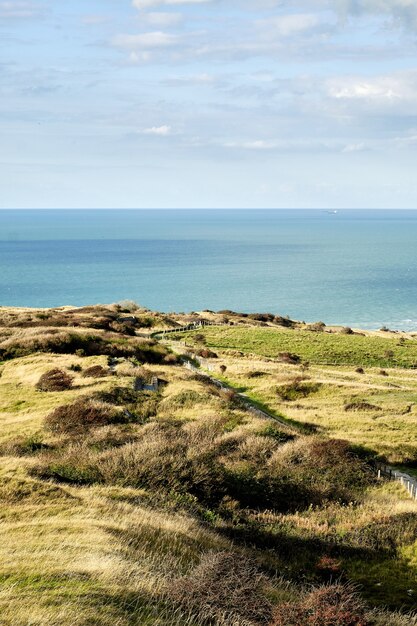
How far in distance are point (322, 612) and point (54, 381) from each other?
26.7 m

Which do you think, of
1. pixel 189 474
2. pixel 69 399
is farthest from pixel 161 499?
pixel 69 399

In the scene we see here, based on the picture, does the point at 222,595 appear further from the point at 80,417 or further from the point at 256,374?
the point at 256,374

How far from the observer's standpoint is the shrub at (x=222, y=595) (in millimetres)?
9977

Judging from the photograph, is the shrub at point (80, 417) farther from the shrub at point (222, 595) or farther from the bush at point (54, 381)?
the shrub at point (222, 595)

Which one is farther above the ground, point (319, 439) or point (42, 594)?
point (42, 594)

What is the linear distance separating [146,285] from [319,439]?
163480mm

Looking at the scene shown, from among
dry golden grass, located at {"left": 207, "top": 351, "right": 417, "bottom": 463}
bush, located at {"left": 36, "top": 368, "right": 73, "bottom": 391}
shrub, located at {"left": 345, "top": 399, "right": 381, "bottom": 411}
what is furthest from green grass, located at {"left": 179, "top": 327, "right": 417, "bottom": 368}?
bush, located at {"left": 36, "top": 368, "right": 73, "bottom": 391}

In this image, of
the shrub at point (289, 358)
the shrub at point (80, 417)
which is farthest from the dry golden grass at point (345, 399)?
the shrub at point (80, 417)

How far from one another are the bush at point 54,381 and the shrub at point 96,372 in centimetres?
122

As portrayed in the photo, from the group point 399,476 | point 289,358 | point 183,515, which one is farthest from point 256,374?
point 183,515

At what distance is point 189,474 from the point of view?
2061cm

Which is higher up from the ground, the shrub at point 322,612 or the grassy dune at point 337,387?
the shrub at point 322,612

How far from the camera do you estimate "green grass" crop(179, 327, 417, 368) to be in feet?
199

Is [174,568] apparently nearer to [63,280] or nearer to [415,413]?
[415,413]
